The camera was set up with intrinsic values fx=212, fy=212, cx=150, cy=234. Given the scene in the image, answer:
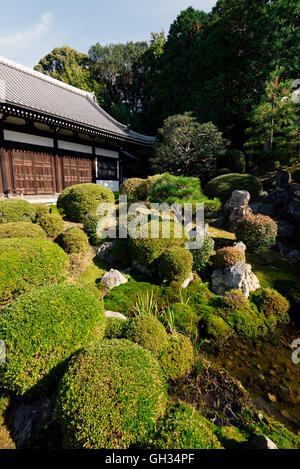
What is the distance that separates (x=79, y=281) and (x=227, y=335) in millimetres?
3575

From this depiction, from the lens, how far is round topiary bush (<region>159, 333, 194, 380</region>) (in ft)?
11.0

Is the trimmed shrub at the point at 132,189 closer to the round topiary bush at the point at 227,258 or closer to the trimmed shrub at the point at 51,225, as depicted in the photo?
the trimmed shrub at the point at 51,225

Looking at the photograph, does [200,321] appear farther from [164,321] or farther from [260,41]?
[260,41]

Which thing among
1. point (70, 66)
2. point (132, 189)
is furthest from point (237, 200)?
point (70, 66)

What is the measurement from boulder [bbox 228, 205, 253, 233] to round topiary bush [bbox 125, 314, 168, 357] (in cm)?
657

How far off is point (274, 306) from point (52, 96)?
15.4 metres

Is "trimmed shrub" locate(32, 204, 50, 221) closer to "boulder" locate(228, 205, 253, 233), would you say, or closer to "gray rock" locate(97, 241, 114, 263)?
"gray rock" locate(97, 241, 114, 263)

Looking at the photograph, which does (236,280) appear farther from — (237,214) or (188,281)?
(237,214)

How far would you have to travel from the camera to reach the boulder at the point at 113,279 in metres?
5.57

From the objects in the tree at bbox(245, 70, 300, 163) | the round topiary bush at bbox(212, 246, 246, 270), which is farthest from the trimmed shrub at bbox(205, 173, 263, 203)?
the round topiary bush at bbox(212, 246, 246, 270)

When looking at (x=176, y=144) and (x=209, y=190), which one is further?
(x=176, y=144)

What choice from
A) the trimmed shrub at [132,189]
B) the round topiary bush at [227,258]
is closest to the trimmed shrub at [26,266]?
the round topiary bush at [227,258]

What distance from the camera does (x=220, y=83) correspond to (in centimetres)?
1596
